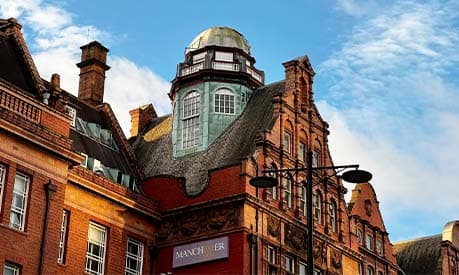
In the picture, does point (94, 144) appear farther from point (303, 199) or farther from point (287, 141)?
point (303, 199)

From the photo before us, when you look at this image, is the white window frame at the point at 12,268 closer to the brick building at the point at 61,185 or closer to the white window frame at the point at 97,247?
the brick building at the point at 61,185

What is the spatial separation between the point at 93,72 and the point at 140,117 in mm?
4382

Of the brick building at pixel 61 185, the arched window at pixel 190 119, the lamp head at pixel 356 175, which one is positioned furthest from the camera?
the arched window at pixel 190 119

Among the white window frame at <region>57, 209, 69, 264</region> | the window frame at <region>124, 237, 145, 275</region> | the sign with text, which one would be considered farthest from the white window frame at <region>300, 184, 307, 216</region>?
the white window frame at <region>57, 209, 69, 264</region>

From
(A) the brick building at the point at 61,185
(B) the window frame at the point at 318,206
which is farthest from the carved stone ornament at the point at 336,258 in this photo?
(A) the brick building at the point at 61,185

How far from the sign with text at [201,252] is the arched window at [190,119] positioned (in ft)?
25.3

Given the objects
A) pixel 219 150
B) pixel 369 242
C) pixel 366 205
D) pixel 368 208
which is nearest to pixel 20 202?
pixel 219 150

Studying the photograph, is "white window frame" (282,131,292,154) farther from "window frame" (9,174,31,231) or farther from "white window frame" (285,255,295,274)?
"window frame" (9,174,31,231)

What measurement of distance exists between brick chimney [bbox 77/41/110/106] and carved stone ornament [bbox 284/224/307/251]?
47.6 feet

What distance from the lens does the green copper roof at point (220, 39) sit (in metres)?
52.8

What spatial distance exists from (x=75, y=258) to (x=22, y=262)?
18.7 ft

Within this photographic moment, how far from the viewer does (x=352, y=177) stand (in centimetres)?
2939

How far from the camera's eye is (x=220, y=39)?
52.9 metres

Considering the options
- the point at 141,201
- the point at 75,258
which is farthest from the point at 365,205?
the point at 75,258
